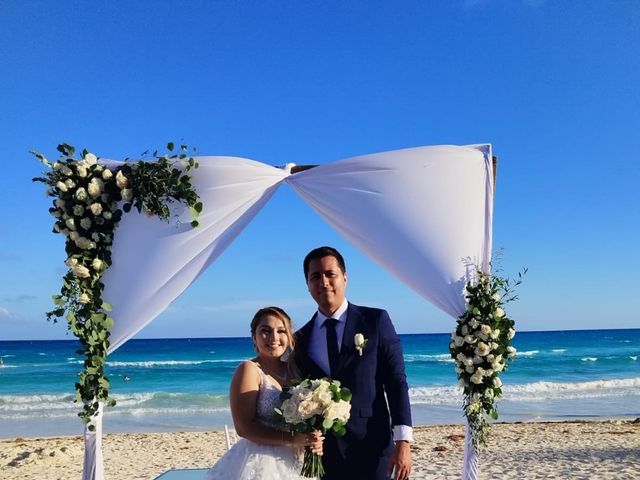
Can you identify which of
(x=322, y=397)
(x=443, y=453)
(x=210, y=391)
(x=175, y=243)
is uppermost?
(x=175, y=243)

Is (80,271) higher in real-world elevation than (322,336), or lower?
higher

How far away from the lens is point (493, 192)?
396cm

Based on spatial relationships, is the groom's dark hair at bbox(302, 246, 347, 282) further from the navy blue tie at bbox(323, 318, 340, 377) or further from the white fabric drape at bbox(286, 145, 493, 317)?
the white fabric drape at bbox(286, 145, 493, 317)

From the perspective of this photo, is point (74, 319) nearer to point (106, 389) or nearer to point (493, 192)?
point (106, 389)

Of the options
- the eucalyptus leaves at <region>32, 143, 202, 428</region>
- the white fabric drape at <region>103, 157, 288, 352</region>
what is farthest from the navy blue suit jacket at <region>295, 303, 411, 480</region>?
the eucalyptus leaves at <region>32, 143, 202, 428</region>

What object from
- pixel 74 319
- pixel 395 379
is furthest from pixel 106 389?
pixel 395 379

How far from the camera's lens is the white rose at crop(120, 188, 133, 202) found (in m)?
3.84

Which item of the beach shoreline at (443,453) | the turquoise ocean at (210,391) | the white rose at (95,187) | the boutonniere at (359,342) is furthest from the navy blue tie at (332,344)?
the beach shoreline at (443,453)

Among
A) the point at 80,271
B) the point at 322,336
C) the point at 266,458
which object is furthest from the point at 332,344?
the point at 80,271

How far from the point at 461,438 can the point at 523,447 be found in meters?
→ 1.22

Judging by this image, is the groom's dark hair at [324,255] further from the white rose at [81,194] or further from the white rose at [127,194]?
the white rose at [81,194]

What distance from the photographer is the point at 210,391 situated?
20281mm

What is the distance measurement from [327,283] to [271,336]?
0.40 metres

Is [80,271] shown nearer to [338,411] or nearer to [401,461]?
[338,411]
